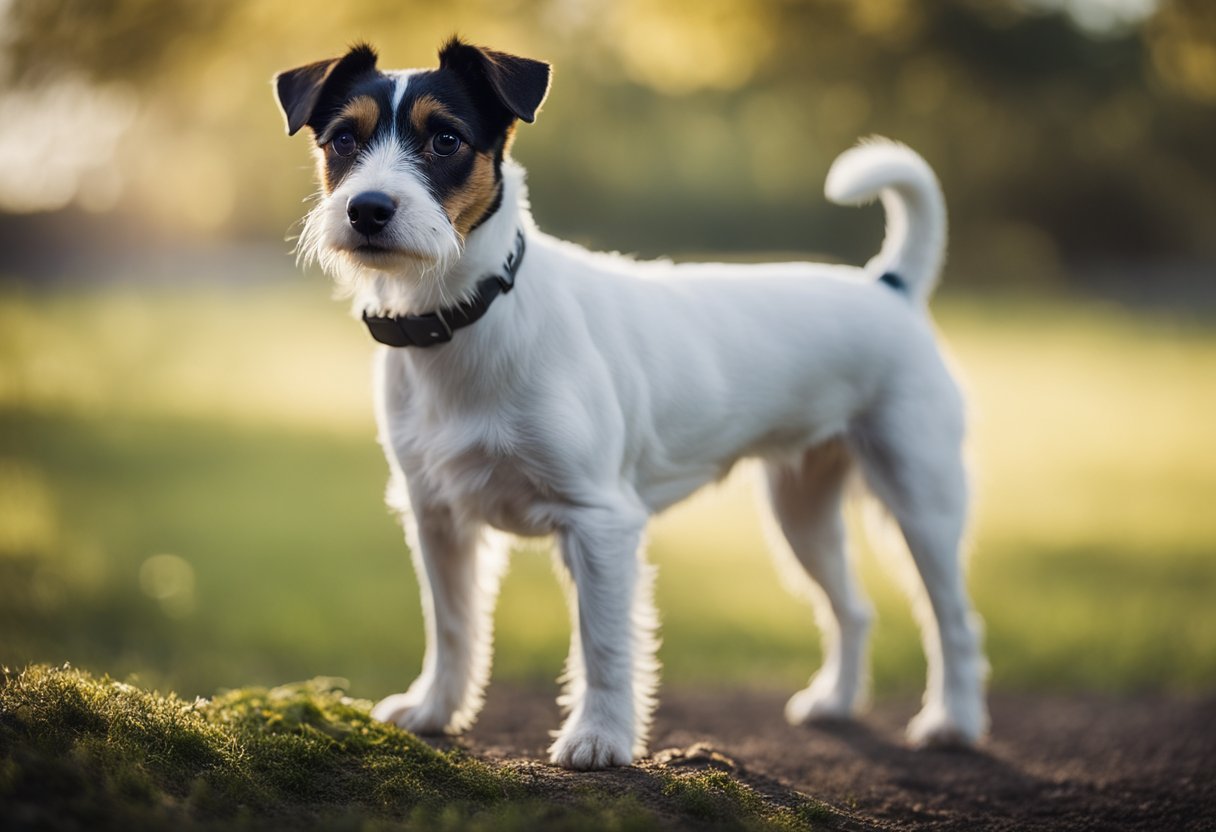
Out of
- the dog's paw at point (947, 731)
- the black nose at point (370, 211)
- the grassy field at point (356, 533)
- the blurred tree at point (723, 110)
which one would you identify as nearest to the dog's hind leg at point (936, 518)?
the dog's paw at point (947, 731)

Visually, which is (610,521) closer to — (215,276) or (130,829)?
(130,829)

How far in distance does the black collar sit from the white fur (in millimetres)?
34

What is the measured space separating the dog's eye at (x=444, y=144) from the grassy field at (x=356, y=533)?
6.82 feet

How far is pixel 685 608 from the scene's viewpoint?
27.8ft

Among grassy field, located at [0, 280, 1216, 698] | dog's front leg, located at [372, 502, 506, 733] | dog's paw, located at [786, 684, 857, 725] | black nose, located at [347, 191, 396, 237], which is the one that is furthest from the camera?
grassy field, located at [0, 280, 1216, 698]

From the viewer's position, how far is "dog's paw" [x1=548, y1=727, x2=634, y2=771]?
144 inches

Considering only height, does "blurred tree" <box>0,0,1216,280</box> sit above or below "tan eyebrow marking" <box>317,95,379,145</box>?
above

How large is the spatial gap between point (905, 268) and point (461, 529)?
2.44 meters

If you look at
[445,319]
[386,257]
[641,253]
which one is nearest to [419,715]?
[445,319]

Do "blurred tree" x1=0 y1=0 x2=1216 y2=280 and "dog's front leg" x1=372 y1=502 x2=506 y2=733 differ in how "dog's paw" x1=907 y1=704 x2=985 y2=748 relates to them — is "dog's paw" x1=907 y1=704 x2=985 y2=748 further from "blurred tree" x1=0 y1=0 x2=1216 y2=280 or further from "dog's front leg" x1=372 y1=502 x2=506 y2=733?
"blurred tree" x1=0 y1=0 x2=1216 y2=280

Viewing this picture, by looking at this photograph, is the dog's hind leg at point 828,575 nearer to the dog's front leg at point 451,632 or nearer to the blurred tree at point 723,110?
the dog's front leg at point 451,632

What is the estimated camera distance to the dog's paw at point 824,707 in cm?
532

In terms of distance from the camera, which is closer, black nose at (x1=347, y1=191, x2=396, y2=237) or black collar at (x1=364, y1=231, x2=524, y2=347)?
black nose at (x1=347, y1=191, x2=396, y2=237)

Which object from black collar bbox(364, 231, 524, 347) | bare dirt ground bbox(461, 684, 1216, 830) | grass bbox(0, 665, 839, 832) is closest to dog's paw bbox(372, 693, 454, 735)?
bare dirt ground bbox(461, 684, 1216, 830)
